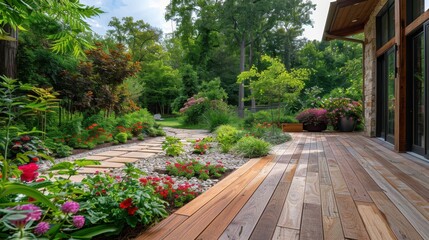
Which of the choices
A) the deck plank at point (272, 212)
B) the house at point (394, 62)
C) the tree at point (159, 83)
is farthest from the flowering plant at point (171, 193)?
the tree at point (159, 83)

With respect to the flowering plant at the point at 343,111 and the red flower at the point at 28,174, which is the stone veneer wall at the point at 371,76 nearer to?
the flowering plant at the point at 343,111

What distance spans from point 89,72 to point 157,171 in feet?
10.8

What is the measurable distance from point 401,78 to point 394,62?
84 centimetres

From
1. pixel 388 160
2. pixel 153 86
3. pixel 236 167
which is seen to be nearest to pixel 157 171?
pixel 236 167

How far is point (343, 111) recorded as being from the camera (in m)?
7.68

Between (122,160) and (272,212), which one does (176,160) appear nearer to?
(122,160)

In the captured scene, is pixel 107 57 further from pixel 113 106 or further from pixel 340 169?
pixel 340 169

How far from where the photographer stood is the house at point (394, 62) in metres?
3.47

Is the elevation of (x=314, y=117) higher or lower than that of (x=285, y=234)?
higher

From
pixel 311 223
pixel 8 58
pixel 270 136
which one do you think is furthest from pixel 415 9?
pixel 8 58

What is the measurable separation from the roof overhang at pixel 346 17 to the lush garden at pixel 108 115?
1374mm

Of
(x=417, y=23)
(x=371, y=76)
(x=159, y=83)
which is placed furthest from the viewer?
(x=159, y=83)

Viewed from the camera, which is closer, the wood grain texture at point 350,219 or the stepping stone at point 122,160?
the wood grain texture at point 350,219

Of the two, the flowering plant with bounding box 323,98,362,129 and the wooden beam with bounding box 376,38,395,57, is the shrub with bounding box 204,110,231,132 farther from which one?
the wooden beam with bounding box 376,38,395,57
